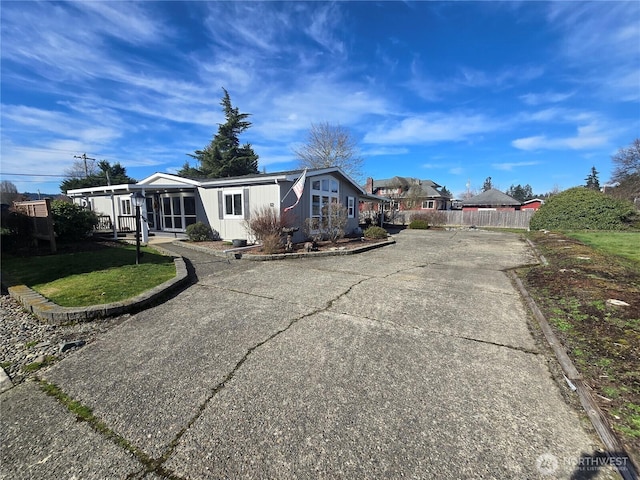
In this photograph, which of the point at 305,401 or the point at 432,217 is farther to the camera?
the point at 432,217

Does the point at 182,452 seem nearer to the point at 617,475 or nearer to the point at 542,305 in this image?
the point at 617,475

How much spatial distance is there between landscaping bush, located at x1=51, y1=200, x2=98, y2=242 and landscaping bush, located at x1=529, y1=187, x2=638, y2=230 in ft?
88.9

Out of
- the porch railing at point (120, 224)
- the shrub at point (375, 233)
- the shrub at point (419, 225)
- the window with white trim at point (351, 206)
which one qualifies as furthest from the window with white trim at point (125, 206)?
the shrub at point (419, 225)

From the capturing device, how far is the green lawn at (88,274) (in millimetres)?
4934

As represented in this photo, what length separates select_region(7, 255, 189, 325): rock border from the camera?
4109 millimetres

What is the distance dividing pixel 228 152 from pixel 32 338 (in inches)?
1216

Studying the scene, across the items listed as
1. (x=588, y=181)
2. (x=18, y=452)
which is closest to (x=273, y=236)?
(x=18, y=452)

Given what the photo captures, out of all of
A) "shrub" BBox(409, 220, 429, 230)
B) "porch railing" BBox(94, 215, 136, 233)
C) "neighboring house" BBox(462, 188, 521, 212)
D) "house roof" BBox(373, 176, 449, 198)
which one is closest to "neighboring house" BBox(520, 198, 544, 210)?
"neighboring house" BBox(462, 188, 521, 212)

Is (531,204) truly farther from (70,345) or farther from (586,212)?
(70,345)

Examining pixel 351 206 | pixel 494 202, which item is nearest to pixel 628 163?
pixel 494 202

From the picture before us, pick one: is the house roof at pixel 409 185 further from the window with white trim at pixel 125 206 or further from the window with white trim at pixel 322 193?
the window with white trim at pixel 125 206

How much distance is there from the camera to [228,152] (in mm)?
31703

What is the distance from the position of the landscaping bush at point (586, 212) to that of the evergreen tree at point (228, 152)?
28615 mm

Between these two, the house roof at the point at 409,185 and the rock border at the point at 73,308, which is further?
the house roof at the point at 409,185
